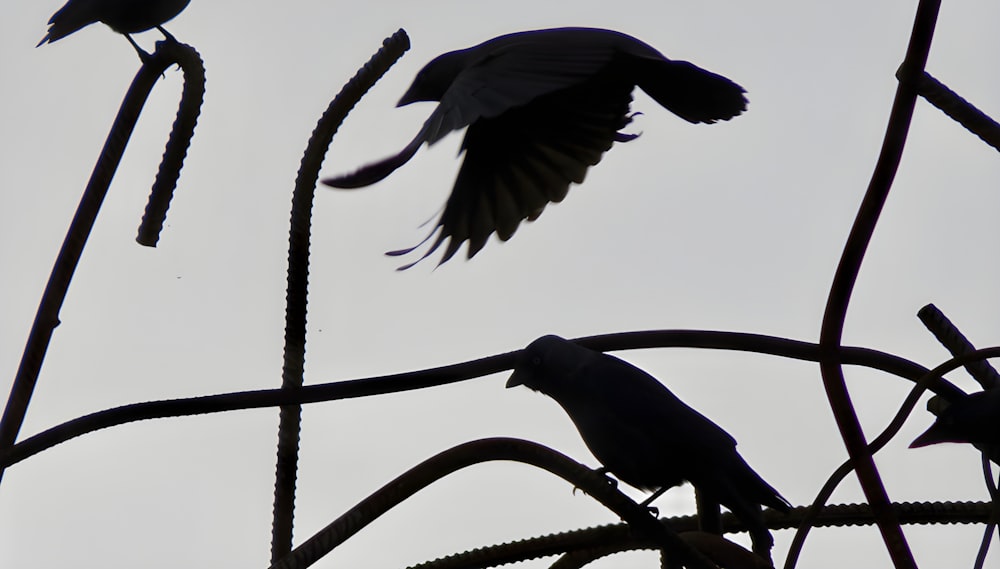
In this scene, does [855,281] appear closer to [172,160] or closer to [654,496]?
[654,496]

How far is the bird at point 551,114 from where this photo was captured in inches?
164

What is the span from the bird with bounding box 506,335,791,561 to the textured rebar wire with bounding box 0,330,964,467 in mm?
222

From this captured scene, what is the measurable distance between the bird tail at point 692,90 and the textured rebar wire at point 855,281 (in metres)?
2.27

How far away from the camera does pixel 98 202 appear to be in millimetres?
2625

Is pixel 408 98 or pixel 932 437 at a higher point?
pixel 408 98

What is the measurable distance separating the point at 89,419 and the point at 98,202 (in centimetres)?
55

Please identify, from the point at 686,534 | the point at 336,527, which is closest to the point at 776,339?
the point at 686,534

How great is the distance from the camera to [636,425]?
2.96 meters

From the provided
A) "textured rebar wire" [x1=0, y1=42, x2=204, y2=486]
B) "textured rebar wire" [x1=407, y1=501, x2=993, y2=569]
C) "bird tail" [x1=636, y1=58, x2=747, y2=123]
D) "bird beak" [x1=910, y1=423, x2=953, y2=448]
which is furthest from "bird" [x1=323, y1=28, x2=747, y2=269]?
"bird beak" [x1=910, y1=423, x2=953, y2=448]

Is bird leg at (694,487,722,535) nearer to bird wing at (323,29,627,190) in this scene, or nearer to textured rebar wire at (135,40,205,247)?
bird wing at (323,29,627,190)

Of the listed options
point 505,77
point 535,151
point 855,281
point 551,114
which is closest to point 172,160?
point 505,77

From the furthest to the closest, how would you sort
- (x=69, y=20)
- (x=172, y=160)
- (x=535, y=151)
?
(x=535, y=151) < (x=69, y=20) < (x=172, y=160)

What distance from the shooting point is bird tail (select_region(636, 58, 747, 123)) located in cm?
473

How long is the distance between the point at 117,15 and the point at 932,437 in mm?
3176
